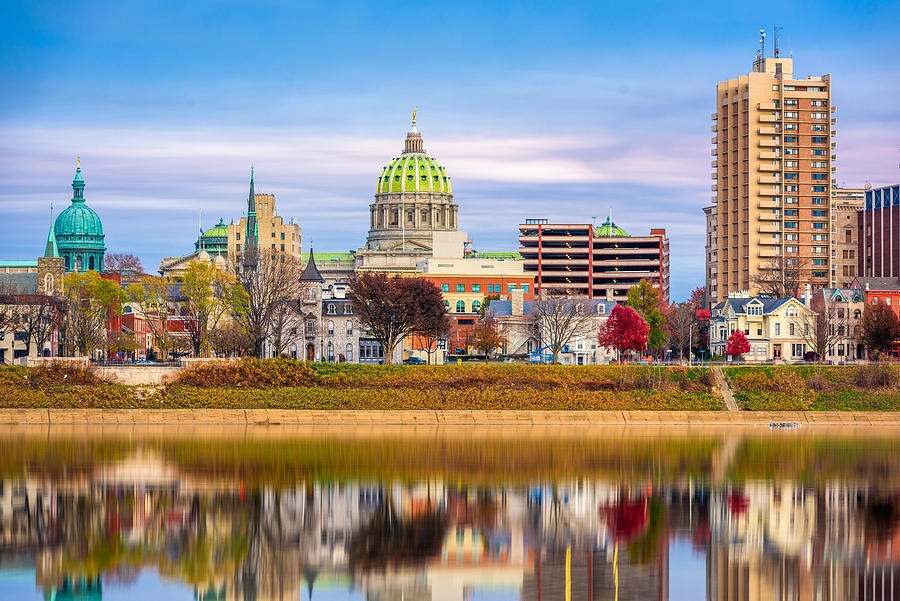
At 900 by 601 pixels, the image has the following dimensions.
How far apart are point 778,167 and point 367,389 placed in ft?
339

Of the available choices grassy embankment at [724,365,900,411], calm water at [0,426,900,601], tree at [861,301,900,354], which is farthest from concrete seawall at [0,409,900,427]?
tree at [861,301,900,354]

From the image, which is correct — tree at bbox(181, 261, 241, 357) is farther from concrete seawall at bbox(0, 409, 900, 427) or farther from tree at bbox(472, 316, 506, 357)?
tree at bbox(472, 316, 506, 357)

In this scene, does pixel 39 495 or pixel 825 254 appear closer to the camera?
pixel 39 495

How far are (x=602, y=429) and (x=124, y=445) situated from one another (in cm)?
2661

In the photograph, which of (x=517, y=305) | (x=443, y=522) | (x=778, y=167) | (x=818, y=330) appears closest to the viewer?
(x=443, y=522)

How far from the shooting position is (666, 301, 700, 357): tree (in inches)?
4845

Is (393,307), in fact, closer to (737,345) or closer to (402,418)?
(402,418)

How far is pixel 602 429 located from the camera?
7156cm

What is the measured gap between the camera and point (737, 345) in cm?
11131

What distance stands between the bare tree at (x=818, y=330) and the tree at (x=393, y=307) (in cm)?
3552

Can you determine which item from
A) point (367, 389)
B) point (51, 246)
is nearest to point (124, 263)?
point (51, 246)

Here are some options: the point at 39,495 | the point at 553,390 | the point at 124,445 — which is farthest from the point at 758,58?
the point at 39,495

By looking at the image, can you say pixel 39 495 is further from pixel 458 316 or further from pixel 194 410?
pixel 458 316

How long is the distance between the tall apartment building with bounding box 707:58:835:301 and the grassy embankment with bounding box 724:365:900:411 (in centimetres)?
7942
